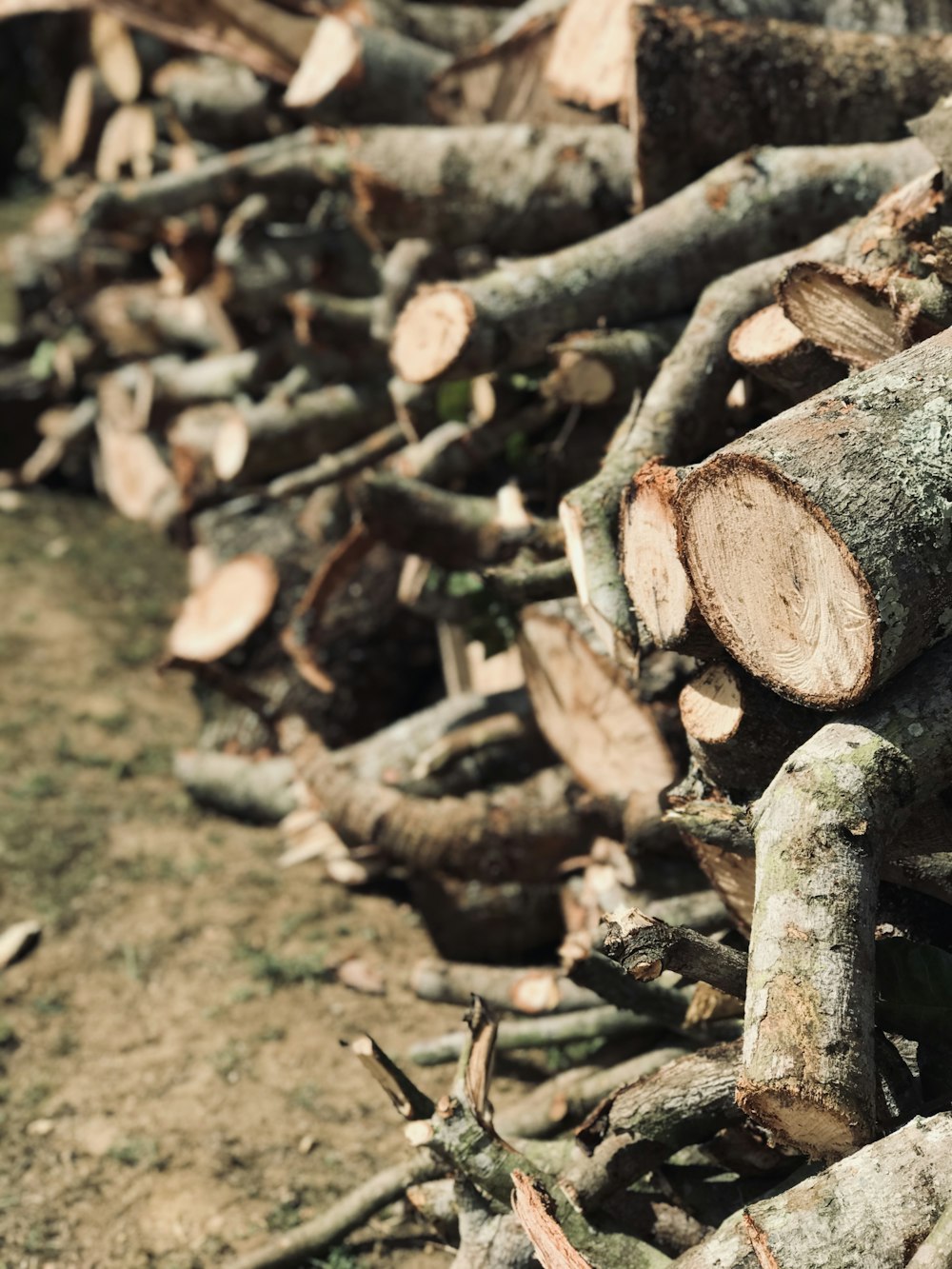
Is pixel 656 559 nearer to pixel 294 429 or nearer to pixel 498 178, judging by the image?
pixel 498 178

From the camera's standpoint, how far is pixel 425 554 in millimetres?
4309

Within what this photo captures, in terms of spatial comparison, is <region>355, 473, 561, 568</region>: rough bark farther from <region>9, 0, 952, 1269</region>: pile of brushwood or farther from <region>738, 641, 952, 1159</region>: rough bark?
<region>738, 641, 952, 1159</region>: rough bark

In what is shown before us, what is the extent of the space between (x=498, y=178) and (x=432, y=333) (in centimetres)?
94

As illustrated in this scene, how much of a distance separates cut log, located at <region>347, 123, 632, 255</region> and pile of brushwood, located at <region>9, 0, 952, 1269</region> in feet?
0.05

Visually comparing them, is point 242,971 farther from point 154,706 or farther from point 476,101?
point 476,101

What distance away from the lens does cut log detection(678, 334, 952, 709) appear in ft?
7.40

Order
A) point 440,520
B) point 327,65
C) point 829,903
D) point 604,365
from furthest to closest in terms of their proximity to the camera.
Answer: point 327,65
point 440,520
point 604,365
point 829,903

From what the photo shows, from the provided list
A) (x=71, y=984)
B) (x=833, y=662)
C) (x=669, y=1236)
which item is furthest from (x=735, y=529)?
(x=71, y=984)

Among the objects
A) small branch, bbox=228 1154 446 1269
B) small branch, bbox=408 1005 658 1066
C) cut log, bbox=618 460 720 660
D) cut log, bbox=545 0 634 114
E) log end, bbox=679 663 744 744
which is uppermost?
cut log, bbox=545 0 634 114

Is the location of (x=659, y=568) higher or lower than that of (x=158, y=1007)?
higher

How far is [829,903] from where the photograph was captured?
7.30 feet

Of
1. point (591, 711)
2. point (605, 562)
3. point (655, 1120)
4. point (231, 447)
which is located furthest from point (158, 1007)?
point (231, 447)

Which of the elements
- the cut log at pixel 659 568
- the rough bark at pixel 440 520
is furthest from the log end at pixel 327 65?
the cut log at pixel 659 568

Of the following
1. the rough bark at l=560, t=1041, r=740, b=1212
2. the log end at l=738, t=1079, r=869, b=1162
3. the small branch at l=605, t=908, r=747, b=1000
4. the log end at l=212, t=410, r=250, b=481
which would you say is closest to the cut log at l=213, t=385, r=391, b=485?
the log end at l=212, t=410, r=250, b=481
